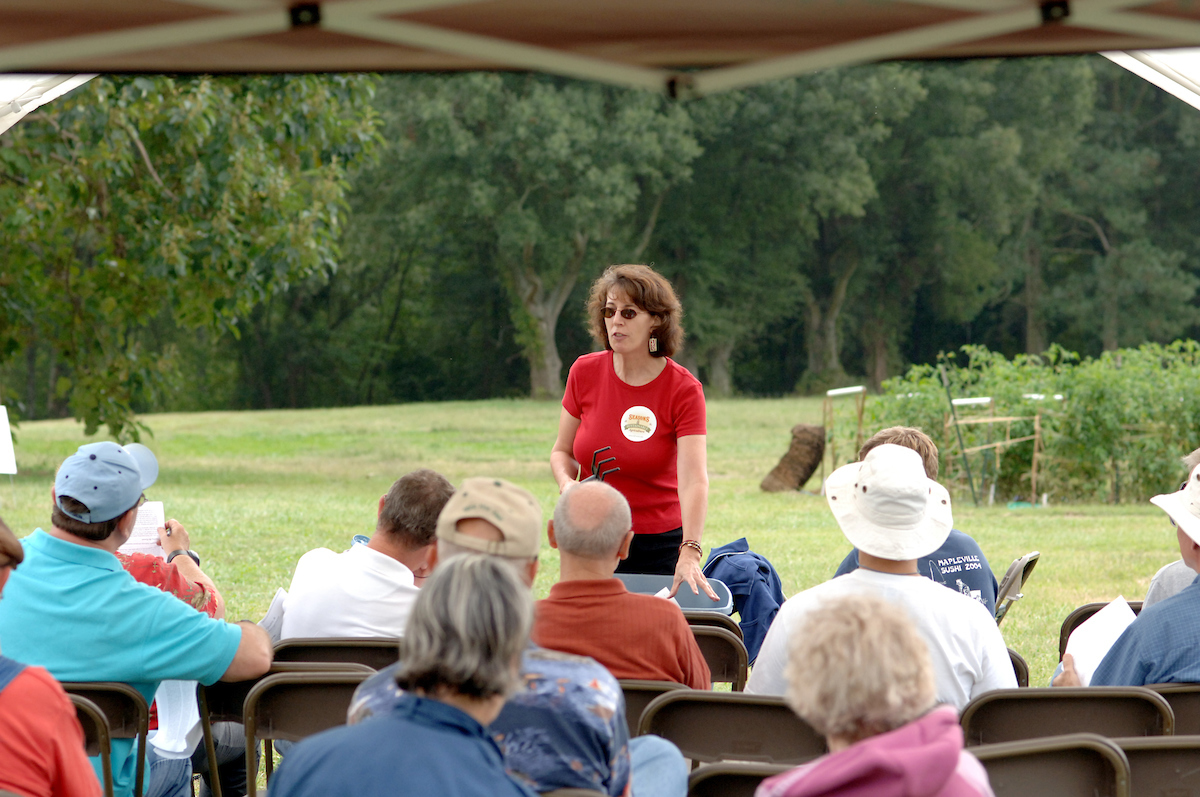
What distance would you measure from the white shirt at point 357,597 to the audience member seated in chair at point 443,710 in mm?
1503

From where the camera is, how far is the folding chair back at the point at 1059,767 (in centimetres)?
225

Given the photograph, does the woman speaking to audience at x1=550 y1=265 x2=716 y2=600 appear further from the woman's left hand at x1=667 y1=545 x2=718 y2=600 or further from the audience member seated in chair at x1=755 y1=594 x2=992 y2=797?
the audience member seated in chair at x1=755 y1=594 x2=992 y2=797

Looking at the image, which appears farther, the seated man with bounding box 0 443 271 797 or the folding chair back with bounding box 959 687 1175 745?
the seated man with bounding box 0 443 271 797

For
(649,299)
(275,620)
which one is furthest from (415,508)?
(649,299)

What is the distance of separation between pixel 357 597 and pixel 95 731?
790 millimetres

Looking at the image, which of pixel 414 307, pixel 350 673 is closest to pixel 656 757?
pixel 350 673

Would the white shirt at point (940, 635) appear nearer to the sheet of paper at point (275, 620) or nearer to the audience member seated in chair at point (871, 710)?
the audience member seated in chair at point (871, 710)

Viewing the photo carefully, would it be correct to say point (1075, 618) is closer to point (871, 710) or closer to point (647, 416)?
point (647, 416)

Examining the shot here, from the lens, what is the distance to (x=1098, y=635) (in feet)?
11.1

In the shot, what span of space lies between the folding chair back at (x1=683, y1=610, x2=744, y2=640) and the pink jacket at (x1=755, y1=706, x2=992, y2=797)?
72.1 inches

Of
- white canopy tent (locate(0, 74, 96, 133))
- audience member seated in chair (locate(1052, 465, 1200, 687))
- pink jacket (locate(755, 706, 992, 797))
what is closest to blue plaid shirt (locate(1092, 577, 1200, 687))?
audience member seated in chair (locate(1052, 465, 1200, 687))

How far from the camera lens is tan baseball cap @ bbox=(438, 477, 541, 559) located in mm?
2311

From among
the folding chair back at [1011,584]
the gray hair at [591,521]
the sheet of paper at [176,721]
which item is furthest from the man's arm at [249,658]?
the folding chair back at [1011,584]

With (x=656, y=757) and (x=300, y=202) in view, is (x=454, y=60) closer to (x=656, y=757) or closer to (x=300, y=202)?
(x=656, y=757)
